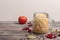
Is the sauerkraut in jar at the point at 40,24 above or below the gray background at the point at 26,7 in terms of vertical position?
Result: below

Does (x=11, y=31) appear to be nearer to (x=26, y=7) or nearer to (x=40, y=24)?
(x=40, y=24)

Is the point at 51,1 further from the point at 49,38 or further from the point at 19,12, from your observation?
the point at 49,38

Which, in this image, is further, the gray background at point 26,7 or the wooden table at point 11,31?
the gray background at point 26,7

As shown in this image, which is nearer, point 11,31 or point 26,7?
point 11,31

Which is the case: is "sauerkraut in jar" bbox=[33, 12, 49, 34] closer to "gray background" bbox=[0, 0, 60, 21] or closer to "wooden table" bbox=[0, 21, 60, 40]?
"wooden table" bbox=[0, 21, 60, 40]

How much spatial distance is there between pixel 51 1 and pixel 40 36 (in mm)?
490

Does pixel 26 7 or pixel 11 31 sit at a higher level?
pixel 26 7

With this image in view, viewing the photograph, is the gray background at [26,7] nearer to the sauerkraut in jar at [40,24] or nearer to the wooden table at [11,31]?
the wooden table at [11,31]

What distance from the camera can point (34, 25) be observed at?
3.59ft

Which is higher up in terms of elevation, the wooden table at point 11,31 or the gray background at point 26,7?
the gray background at point 26,7

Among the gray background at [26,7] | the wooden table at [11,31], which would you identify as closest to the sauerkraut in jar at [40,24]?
the wooden table at [11,31]

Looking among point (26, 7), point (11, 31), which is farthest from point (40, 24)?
point (26, 7)

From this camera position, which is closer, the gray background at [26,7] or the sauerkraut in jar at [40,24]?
the sauerkraut in jar at [40,24]

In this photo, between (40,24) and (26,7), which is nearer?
(40,24)
